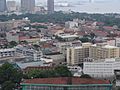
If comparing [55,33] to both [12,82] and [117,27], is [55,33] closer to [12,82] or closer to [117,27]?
[117,27]

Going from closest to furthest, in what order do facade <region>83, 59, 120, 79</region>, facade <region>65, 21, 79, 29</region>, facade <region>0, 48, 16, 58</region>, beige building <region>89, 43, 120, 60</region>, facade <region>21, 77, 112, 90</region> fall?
facade <region>21, 77, 112, 90</region> < facade <region>83, 59, 120, 79</region> < beige building <region>89, 43, 120, 60</region> < facade <region>0, 48, 16, 58</region> < facade <region>65, 21, 79, 29</region>

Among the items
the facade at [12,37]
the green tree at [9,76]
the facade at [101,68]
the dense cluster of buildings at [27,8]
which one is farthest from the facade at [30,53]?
the dense cluster of buildings at [27,8]

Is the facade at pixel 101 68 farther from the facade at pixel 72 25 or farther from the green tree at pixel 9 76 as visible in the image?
the facade at pixel 72 25

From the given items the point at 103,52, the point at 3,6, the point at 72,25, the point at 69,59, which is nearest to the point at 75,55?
the point at 69,59

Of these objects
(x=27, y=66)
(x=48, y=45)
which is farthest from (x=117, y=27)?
(x=27, y=66)

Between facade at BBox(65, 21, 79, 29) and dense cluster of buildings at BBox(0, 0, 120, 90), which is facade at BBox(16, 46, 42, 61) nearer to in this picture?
dense cluster of buildings at BBox(0, 0, 120, 90)

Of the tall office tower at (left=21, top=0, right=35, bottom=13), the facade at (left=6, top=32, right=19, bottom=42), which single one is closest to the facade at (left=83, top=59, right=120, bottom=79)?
the facade at (left=6, top=32, right=19, bottom=42)

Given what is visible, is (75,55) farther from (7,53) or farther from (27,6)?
(27,6)
